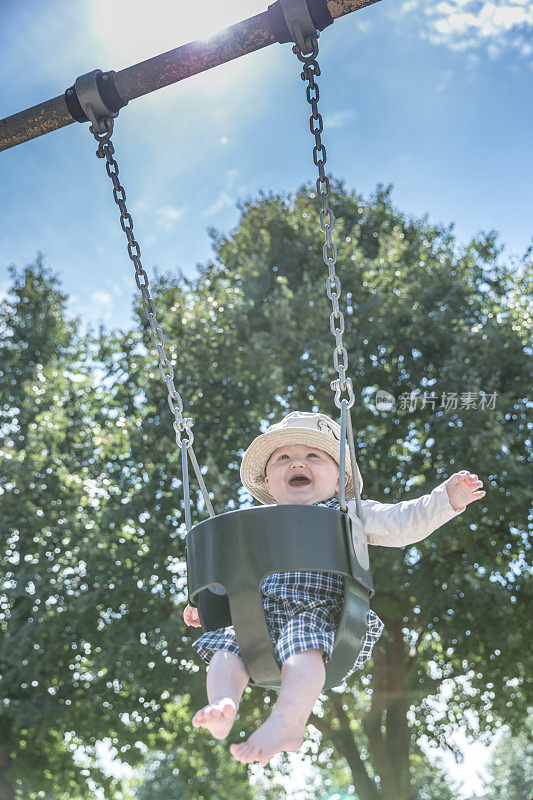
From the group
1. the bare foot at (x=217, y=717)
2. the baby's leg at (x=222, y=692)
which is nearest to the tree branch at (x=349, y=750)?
the baby's leg at (x=222, y=692)

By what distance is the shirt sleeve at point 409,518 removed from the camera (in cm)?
269

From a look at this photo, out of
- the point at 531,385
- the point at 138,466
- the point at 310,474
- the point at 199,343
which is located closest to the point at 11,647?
the point at 138,466

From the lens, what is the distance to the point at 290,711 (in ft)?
6.77

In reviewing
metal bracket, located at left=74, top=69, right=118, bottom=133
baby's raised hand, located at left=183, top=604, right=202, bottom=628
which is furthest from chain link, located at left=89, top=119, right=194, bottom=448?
baby's raised hand, located at left=183, top=604, right=202, bottom=628

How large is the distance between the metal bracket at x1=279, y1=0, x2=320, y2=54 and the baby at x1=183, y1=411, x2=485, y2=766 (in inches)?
56.3

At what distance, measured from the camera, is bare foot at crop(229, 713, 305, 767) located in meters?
1.88

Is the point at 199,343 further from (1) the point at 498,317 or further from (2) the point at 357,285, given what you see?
(1) the point at 498,317

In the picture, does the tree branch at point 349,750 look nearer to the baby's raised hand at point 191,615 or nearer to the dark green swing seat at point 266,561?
the baby's raised hand at point 191,615

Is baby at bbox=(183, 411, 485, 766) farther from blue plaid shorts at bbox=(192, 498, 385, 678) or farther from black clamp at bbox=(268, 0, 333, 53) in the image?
black clamp at bbox=(268, 0, 333, 53)

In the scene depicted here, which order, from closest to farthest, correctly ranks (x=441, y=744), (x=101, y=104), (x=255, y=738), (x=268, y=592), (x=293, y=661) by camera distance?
(x=255, y=738), (x=293, y=661), (x=268, y=592), (x=101, y=104), (x=441, y=744)

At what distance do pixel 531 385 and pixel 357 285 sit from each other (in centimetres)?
284

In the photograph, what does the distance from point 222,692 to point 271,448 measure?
1.00 metres

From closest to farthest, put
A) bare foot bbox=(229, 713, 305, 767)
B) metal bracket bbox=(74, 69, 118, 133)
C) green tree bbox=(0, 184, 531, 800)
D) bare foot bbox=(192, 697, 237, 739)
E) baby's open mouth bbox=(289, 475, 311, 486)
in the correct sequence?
bare foot bbox=(229, 713, 305, 767) → bare foot bbox=(192, 697, 237, 739) → baby's open mouth bbox=(289, 475, 311, 486) → metal bracket bbox=(74, 69, 118, 133) → green tree bbox=(0, 184, 531, 800)

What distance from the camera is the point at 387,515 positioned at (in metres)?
2.80
